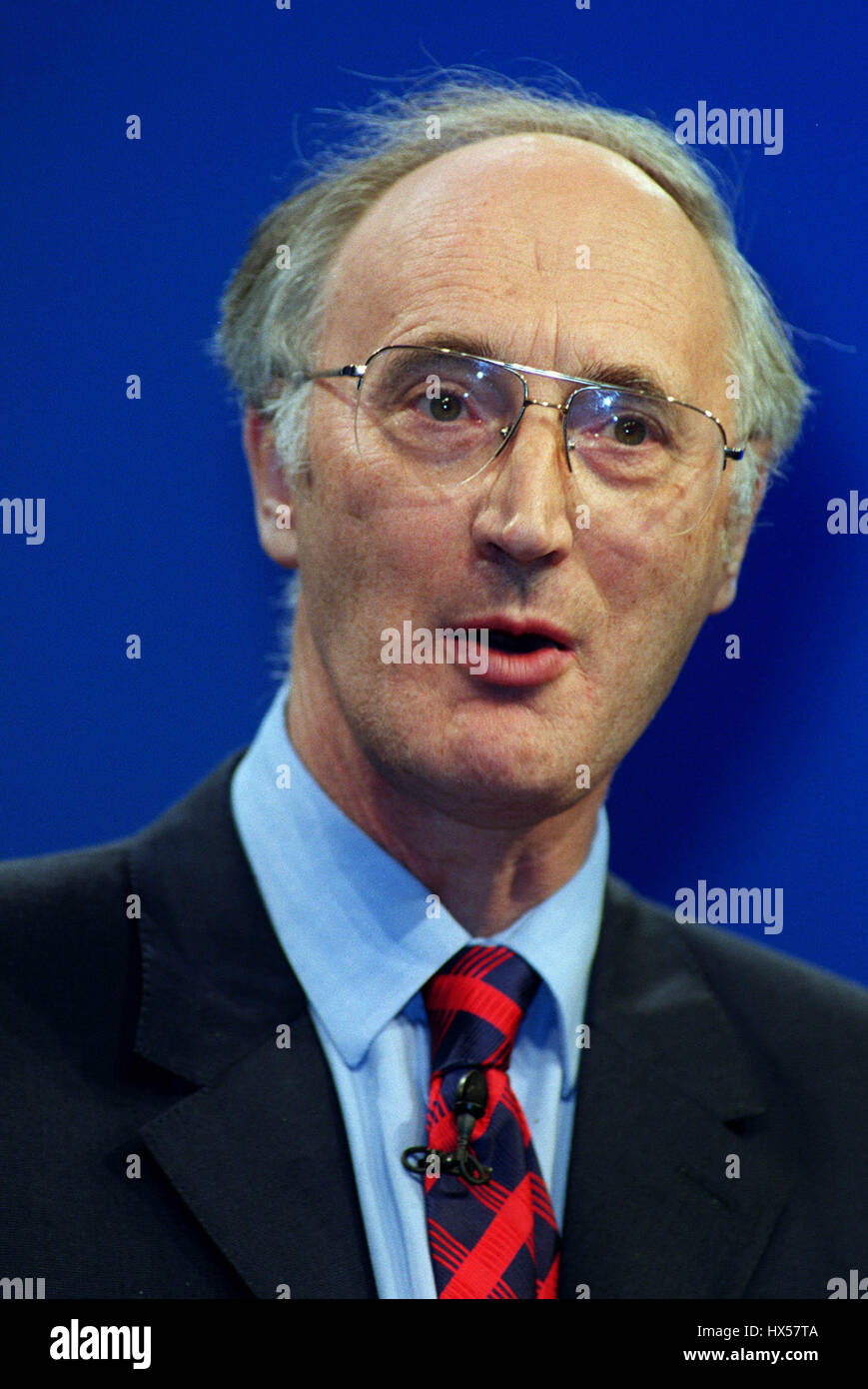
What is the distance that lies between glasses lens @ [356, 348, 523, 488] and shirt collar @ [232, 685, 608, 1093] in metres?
0.43

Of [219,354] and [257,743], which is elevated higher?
[219,354]

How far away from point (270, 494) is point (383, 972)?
68cm

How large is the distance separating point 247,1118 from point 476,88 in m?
1.46

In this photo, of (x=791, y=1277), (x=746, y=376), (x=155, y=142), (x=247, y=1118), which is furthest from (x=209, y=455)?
(x=791, y=1277)

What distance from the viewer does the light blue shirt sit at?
5.37 ft

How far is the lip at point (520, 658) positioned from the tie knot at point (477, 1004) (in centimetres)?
36

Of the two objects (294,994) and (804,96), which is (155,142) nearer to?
(804,96)

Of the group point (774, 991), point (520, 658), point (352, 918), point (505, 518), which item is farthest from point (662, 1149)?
point (505, 518)

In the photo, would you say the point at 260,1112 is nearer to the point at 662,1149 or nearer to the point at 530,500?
the point at 662,1149

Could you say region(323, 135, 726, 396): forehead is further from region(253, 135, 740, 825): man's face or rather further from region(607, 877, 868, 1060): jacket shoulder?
region(607, 877, 868, 1060): jacket shoulder

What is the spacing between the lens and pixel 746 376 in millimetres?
2008

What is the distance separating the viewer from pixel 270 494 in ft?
6.54

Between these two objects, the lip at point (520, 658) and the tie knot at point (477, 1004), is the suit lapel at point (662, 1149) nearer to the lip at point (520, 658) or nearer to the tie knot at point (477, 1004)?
the tie knot at point (477, 1004)

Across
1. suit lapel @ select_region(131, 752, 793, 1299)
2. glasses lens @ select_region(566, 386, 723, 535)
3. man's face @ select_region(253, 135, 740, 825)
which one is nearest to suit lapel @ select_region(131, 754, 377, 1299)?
suit lapel @ select_region(131, 752, 793, 1299)
